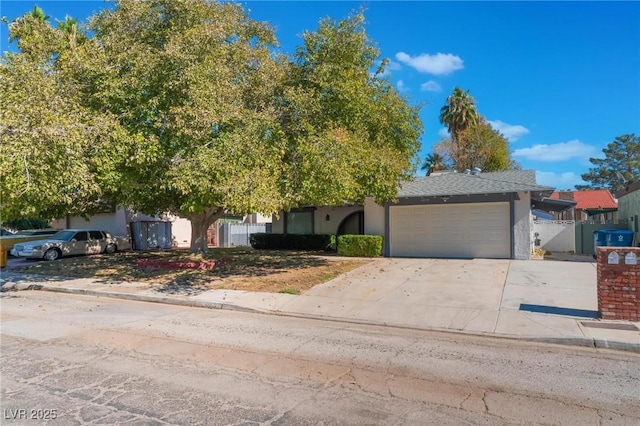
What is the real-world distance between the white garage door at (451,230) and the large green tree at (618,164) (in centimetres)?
6059

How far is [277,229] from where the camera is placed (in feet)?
83.8

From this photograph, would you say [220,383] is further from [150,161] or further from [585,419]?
[150,161]

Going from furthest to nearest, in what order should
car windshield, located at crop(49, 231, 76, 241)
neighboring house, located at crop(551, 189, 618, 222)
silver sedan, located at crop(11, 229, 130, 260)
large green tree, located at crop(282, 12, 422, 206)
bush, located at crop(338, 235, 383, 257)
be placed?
neighboring house, located at crop(551, 189, 618, 222) < car windshield, located at crop(49, 231, 76, 241) < silver sedan, located at crop(11, 229, 130, 260) < bush, located at crop(338, 235, 383, 257) < large green tree, located at crop(282, 12, 422, 206)

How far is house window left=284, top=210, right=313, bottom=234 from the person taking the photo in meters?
24.1

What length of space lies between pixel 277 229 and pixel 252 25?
42.4 feet

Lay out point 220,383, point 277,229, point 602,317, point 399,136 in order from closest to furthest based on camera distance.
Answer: point 220,383, point 602,317, point 399,136, point 277,229

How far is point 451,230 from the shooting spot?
60.0 ft

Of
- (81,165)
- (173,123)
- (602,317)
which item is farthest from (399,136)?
(81,165)

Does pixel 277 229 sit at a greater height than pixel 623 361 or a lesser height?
greater

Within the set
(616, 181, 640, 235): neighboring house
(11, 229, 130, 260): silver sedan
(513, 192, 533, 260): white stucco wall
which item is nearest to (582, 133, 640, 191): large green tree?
(616, 181, 640, 235): neighboring house

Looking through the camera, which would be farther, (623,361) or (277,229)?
(277,229)

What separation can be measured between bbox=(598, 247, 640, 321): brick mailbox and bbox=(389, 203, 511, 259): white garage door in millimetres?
9738

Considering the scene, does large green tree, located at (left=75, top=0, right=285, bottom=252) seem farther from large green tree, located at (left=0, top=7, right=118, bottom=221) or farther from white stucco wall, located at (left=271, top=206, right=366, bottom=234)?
white stucco wall, located at (left=271, top=206, right=366, bottom=234)

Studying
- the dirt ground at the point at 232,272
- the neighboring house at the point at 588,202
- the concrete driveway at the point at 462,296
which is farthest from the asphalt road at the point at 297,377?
the neighboring house at the point at 588,202
